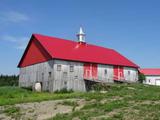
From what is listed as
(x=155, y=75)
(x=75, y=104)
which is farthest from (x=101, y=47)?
(x=75, y=104)

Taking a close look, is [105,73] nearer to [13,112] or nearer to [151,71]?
[13,112]

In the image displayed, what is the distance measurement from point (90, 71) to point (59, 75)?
5515 mm

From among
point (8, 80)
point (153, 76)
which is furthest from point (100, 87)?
point (153, 76)

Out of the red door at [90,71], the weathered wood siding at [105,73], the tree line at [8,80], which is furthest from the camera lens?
the tree line at [8,80]

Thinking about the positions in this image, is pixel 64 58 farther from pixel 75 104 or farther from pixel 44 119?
pixel 44 119

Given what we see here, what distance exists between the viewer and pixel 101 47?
55625 mm

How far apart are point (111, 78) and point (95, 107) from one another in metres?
32.7

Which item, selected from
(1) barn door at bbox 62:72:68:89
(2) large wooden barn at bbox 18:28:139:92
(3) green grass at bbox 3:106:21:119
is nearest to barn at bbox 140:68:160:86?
(2) large wooden barn at bbox 18:28:139:92

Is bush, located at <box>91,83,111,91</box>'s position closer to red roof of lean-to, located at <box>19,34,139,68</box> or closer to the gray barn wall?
the gray barn wall

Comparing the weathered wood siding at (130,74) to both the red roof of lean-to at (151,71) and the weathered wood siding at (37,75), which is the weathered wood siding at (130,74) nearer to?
the weathered wood siding at (37,75)

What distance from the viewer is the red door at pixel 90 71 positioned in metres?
45.8

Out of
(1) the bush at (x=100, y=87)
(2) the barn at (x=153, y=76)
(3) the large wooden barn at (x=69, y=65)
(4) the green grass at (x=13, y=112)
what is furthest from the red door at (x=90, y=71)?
(2) the barn at (x=153, y=76)

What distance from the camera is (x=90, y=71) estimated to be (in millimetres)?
46375

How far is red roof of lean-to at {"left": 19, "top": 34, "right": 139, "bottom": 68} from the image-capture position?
44.6 m
